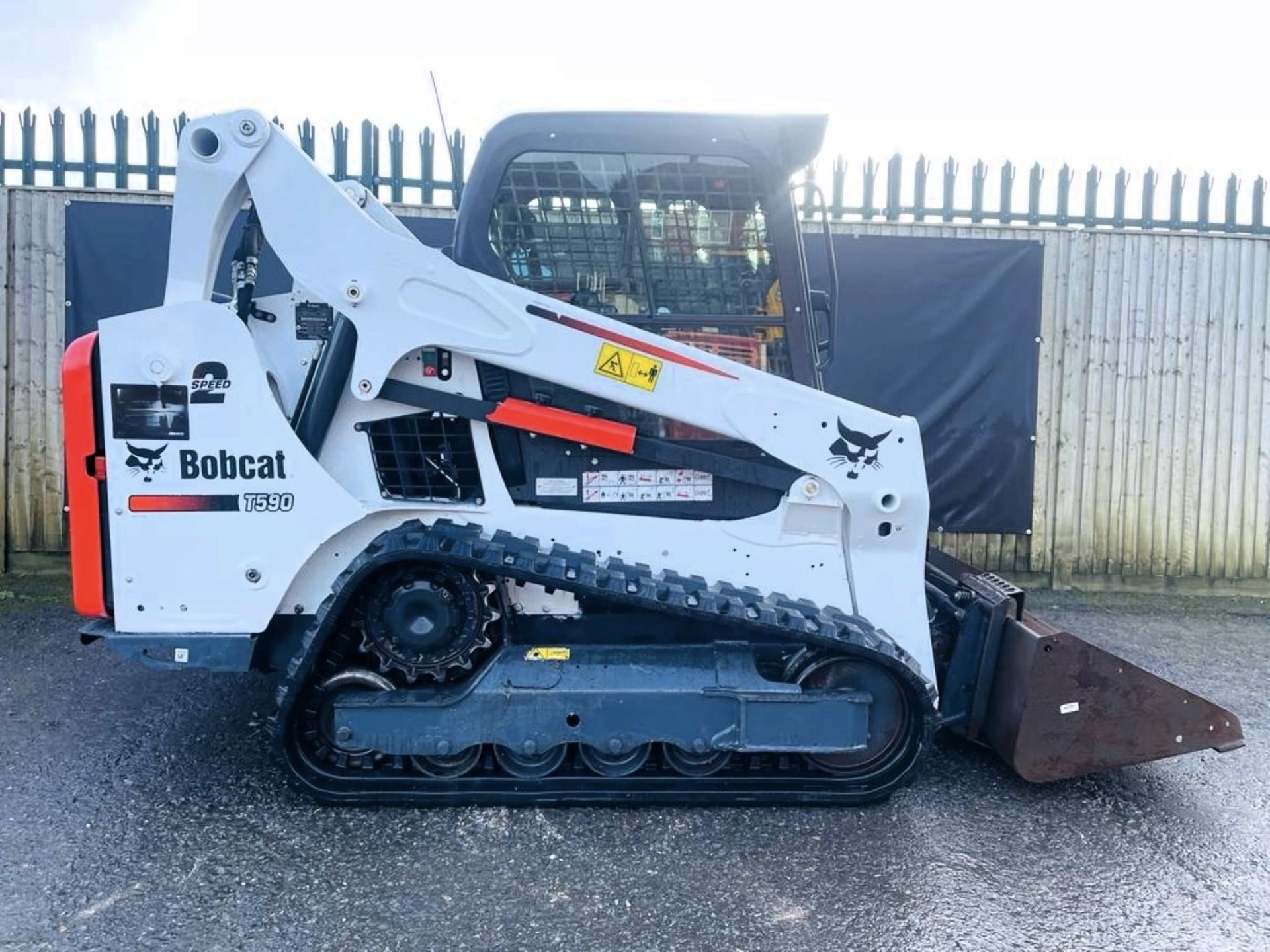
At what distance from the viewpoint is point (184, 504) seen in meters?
3.62

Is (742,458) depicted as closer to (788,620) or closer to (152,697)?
(788,620)

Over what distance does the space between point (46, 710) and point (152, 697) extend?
45cm

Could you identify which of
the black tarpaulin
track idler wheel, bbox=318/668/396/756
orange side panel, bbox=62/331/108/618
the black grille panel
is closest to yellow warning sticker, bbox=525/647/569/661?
track idler wheel, bbox=318/668/396/756

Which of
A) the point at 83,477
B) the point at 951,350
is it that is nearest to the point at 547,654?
the point at 83,477

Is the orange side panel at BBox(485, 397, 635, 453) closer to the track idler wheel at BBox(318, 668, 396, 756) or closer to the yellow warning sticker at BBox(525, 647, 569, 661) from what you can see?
the yellow warning sticker at BBox(525, 647, 569, 661)

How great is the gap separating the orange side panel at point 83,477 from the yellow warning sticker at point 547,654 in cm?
164

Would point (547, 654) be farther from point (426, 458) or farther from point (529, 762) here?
point (426, 458)

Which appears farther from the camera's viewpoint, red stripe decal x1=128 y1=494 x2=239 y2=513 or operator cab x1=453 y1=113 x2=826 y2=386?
operator cab x1=453 y1=113 x2=826 y2=386

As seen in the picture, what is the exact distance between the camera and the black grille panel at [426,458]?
3770 millimetres

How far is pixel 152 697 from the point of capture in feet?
15.6

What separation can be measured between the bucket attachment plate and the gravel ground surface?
0.75 feet

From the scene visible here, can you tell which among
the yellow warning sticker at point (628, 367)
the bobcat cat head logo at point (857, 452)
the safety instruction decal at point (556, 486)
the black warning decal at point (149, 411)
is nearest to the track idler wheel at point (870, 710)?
the bobcat cat head logo at point (857, 452)

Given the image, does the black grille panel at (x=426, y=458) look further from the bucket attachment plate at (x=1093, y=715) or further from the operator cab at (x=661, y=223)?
the bucket attachment plate at (x=1093, y=715)

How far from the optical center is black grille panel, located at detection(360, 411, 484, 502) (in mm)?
3770
